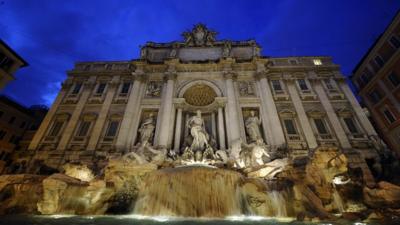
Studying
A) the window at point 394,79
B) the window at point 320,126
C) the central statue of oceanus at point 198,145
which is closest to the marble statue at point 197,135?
the central statue of oceanus at point 198,145

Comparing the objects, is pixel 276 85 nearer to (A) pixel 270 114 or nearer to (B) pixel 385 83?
(A) pixel 270 114

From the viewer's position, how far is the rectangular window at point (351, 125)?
1662 cm

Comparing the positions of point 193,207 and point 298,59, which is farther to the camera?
point 298,59

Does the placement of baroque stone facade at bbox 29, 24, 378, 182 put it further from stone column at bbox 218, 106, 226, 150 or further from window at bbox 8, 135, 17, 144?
window at bbox 8, 135, 17, 144

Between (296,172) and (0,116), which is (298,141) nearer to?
(296,172)

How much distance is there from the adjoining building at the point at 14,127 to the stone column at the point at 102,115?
1220 centimetres

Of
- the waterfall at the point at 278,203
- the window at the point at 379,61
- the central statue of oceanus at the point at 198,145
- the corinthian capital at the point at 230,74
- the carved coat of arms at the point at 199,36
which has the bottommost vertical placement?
the waterfall at the point at 278,203

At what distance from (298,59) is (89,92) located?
24331 mm

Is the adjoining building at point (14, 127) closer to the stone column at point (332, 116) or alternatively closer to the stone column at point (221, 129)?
the stone column at point (221, 129)

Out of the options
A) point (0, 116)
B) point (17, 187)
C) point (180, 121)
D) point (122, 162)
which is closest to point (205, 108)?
point (180, 121)

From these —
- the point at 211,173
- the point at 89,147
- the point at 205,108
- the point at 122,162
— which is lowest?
the point at 211,173

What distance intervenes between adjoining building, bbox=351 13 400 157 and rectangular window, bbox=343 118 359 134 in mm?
5207

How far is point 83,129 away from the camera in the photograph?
17.5m

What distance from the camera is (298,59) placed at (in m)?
22.4
